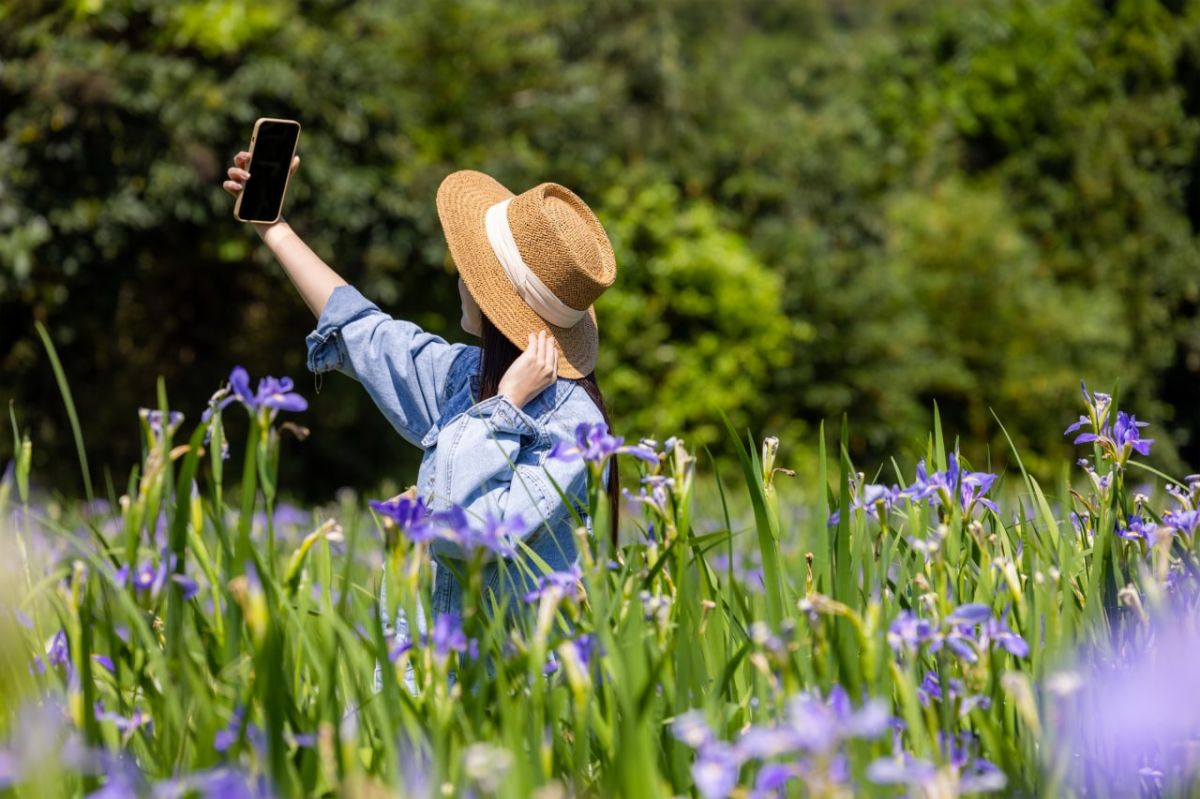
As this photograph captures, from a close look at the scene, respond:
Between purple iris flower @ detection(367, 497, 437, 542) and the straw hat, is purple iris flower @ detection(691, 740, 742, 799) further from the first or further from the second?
the straw hat

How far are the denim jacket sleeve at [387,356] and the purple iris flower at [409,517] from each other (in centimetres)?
78

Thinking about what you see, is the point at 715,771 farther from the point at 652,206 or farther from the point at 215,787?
the point at 652,206

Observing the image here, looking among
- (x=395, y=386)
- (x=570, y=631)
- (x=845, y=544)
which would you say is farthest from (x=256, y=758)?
(x=395, y=386)

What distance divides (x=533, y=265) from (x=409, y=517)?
781 mm

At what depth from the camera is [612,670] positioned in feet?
3.81

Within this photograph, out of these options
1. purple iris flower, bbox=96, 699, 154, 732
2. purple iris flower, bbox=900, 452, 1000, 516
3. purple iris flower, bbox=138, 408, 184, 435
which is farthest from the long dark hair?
purple iris flower, bbox=96, 699, 154, 732

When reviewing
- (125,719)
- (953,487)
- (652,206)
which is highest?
(652,206)

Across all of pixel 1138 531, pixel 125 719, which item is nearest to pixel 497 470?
pixel 125 719

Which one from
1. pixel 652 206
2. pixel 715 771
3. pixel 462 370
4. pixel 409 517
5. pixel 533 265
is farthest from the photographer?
pixel 652 206

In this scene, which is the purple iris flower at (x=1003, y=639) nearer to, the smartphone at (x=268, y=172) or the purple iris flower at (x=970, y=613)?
the purple iris flower at (x=970, y=613)

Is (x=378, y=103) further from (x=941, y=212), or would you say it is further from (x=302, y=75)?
(x=941, y=212)

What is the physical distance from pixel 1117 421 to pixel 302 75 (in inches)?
231

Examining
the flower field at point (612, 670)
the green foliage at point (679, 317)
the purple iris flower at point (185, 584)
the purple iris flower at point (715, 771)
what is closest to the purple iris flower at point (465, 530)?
the flower field at point (612, 670)

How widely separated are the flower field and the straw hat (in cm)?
47
